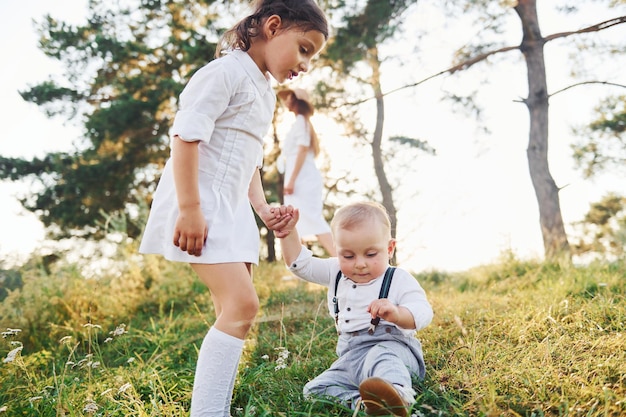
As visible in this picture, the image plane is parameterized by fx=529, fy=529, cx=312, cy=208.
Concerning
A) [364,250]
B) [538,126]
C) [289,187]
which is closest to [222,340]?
[364,250]

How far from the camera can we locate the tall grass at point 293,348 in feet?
6.72

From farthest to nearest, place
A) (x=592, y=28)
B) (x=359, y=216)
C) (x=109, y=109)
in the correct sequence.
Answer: (x=109, y=109), (x=592, y=28), (x=359, y=216)

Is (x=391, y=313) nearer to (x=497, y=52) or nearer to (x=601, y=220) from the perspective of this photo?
(x=497, y=52)

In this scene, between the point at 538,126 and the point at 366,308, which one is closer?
the point at 366,308

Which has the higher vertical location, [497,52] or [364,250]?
[497,52]

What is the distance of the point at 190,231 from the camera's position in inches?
73.9

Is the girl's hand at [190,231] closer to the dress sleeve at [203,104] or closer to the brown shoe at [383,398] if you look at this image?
the dress sleeve at [203,104]

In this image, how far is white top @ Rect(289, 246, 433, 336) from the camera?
218cm

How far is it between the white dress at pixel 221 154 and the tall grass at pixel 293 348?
2.06ft

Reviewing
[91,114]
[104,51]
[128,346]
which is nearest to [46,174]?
[91,114]

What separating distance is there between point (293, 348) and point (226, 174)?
4.53ft

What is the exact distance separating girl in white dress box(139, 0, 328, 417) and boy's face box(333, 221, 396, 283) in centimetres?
30

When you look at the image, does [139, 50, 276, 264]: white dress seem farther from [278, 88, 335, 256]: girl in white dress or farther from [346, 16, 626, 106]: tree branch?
[346, 16, 626, 106]: tree branch

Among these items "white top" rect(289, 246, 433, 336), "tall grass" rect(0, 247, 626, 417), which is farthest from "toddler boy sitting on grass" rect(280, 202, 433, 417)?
"tall grass" rect(0, 247, 626, 417)
